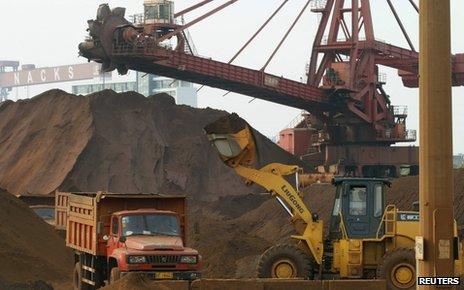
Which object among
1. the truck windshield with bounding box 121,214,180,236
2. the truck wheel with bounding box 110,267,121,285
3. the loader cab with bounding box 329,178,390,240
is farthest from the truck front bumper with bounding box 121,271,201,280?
the loader cab with bounding box 329,178,390,240

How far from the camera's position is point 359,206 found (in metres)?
21.4

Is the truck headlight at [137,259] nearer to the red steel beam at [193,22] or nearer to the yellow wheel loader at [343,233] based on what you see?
the yellow wheel loader at [343,233]

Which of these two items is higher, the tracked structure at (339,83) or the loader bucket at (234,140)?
the tracked structure at (339,83)

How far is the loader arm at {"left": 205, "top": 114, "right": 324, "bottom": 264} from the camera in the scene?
21953 mm

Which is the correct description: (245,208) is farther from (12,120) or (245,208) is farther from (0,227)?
(0,227)

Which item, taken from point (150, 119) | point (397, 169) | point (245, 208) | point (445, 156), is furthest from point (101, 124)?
point (445, 156)

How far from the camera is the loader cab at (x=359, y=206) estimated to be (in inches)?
835

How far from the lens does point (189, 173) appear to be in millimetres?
67875

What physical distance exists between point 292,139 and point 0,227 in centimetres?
4824

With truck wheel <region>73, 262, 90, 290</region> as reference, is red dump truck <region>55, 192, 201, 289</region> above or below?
above

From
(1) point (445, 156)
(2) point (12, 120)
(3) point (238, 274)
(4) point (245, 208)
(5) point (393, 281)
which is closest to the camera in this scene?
(1) point (445, 156)

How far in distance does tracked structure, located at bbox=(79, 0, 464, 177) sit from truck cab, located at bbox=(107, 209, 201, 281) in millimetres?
42135
